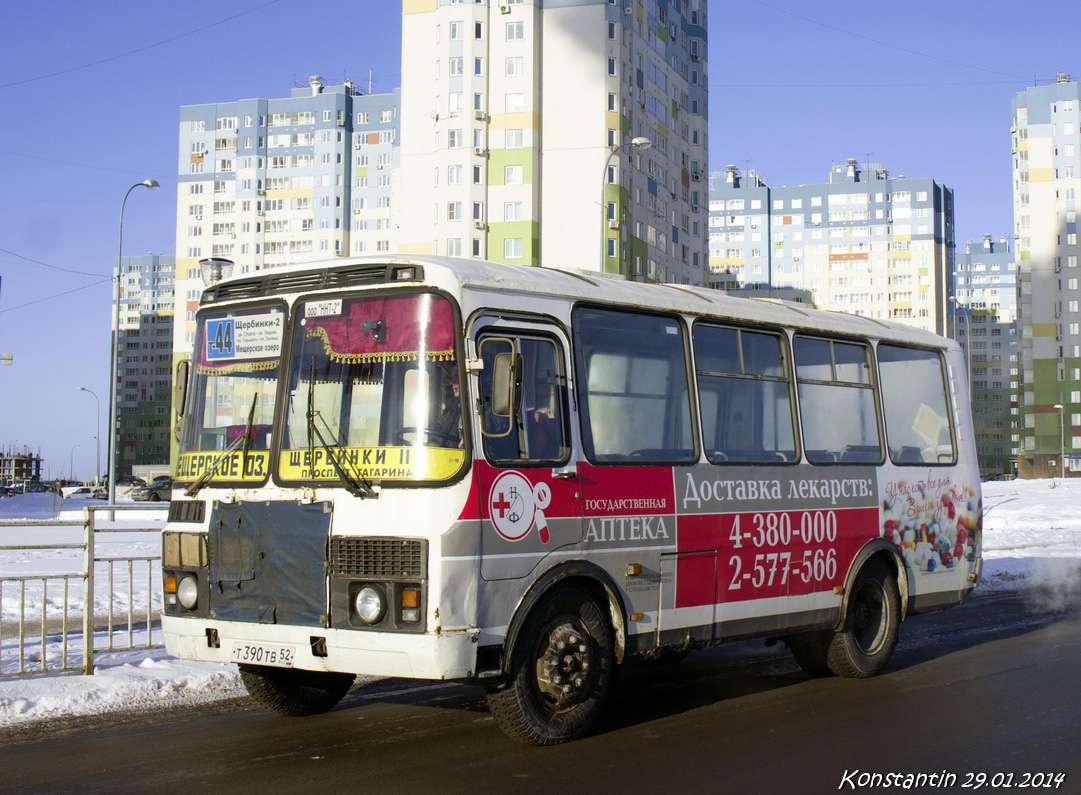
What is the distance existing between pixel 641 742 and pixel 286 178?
118339 mm

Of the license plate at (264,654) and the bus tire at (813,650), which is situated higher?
the license plate at (264,654)

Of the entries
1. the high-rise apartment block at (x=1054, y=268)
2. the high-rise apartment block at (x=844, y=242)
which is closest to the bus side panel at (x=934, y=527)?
the high-rise apartment block at (x=1054, y=268)

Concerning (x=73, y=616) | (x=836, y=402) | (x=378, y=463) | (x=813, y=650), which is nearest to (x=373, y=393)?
(x=378, y=463)

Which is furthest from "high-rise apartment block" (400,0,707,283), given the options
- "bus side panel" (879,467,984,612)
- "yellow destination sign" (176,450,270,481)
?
"yellow destination sign" (176,450,270,481)

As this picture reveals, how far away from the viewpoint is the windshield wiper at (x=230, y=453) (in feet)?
24.9

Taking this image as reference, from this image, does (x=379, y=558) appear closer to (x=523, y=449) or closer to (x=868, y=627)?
(x=523, y=449)

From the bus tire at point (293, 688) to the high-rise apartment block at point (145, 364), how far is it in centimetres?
15069

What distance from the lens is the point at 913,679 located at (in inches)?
401

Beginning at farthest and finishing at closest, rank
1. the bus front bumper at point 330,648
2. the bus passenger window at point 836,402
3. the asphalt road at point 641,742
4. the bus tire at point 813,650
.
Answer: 1. the bus tire at point 813,650
2. the bus passenger window at point 836,402
3. the bus front bumper at point 330,648
4. the asphalt road at point 641,742

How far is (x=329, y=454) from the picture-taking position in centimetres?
722

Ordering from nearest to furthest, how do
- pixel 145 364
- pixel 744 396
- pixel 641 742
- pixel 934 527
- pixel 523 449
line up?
pixel 523 449, pixel 641 742, pixel 744 396, pixel 934 527, pixel 145 364

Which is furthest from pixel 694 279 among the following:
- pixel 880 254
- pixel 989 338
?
pixel 989 338

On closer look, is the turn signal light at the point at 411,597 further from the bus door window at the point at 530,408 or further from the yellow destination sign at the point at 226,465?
the yellow destination sign at the point at 226,465

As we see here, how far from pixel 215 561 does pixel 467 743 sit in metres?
1.97
